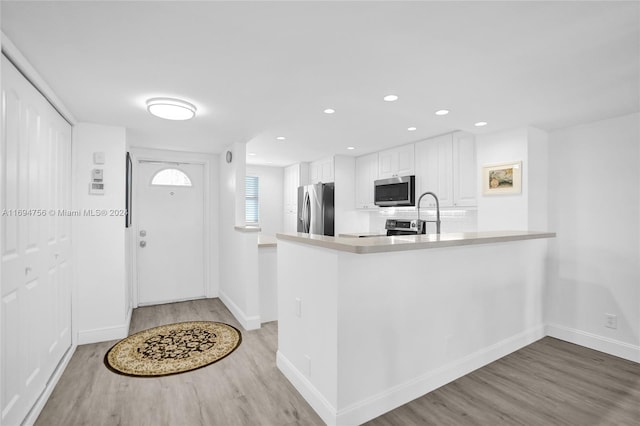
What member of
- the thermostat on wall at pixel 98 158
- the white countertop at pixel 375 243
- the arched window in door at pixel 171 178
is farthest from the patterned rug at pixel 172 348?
the arched window in door at pixel 171 178

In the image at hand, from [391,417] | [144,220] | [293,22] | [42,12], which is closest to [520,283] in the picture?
[391,417]

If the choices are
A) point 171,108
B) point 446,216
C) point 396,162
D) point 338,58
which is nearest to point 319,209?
point 396,162

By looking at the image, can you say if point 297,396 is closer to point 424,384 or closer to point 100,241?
point 424,384

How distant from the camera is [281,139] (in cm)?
405

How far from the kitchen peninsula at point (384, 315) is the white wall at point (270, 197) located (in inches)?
161

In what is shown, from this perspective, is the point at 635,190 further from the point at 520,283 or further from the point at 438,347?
the point at 438,347

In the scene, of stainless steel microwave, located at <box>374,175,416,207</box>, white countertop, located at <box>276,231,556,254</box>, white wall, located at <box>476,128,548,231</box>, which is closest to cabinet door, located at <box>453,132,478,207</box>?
white wall, located at <box>476,128,548,231</box>

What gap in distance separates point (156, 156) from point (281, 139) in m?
1.95

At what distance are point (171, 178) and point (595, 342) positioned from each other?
5.46 m

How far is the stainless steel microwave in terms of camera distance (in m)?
4.28

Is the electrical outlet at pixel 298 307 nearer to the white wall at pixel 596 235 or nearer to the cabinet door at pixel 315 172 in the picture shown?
the white wall at pixel 596 235

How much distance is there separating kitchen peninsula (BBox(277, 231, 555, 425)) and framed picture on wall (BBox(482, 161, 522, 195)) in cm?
68

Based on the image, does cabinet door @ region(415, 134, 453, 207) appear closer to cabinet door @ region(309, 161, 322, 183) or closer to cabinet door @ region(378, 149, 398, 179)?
cabinet door @ region(378, 149, 398, 179)

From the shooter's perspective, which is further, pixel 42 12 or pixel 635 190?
pixel 635 190
